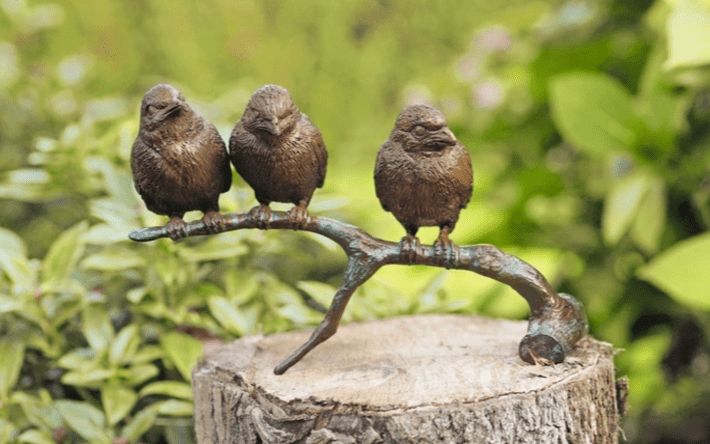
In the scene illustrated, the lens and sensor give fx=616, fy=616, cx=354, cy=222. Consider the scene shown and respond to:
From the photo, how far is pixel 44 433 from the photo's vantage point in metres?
1.47

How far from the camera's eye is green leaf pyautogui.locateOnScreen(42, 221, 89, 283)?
1.65m

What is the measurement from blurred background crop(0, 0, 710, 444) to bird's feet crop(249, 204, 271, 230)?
15.2 inches

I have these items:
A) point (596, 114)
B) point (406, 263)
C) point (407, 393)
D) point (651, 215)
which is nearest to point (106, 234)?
point (406, 263)

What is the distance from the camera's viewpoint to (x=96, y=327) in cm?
161

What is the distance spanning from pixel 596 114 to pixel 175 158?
172 cm

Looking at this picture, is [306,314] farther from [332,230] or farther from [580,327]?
[580,327]

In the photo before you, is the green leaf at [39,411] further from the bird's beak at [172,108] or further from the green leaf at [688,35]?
the green leaf at [688,35]

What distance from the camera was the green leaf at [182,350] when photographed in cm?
A: 156

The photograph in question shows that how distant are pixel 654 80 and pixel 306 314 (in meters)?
1.63

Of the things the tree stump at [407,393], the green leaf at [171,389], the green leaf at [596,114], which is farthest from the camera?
the green leaf at [596,114]

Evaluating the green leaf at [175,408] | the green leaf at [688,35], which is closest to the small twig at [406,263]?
the green leaf at [175,408]

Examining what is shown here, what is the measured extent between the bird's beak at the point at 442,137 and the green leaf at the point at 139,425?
0.95 meters

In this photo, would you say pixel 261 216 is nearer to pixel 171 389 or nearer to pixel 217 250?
pixel 217 250

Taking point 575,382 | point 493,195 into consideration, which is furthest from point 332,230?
point 493,195
